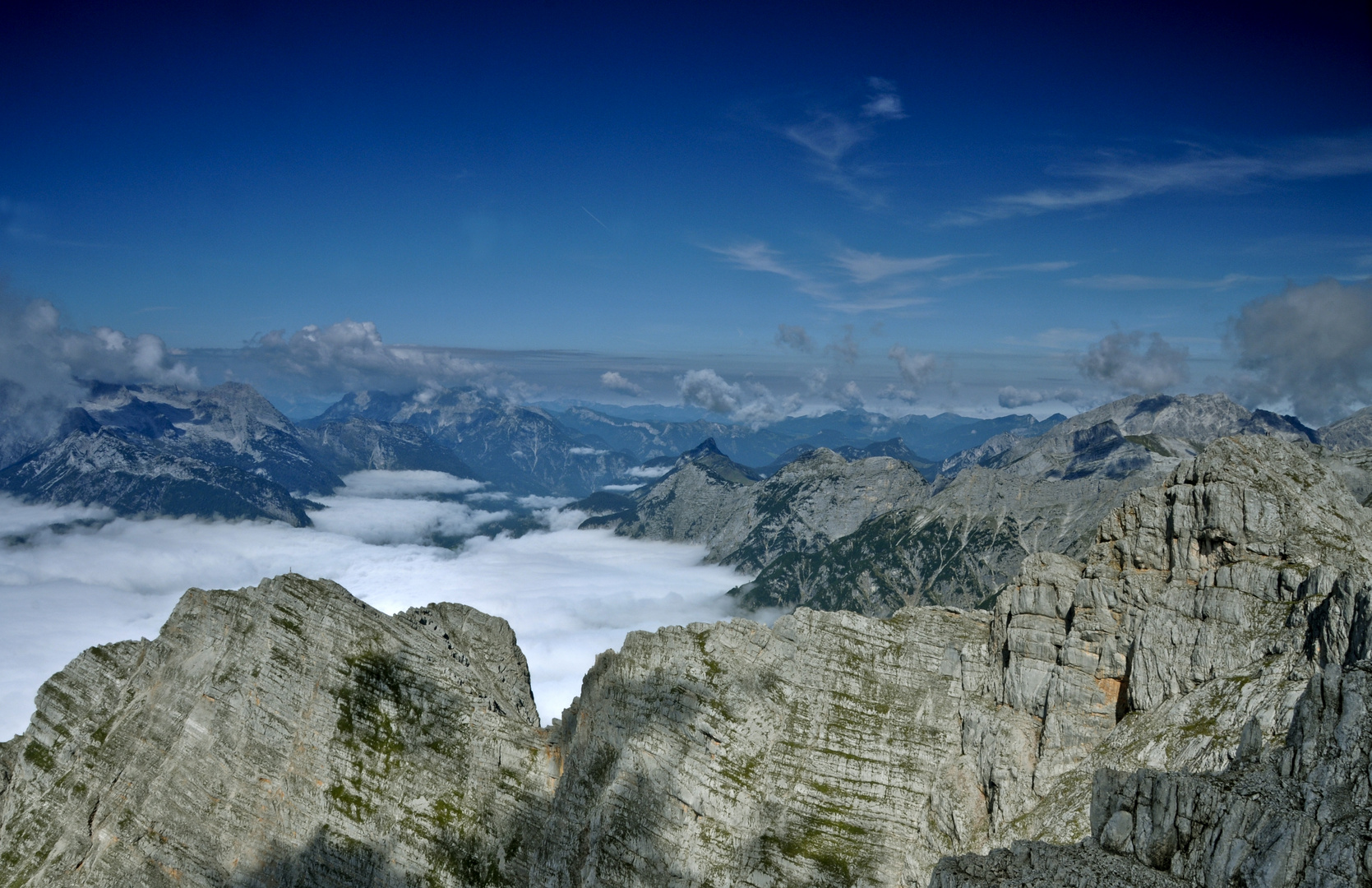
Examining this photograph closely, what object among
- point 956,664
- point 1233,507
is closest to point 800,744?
point 956,664

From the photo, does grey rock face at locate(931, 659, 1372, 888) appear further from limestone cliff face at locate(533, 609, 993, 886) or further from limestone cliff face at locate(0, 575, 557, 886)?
limestone cliff face at locate(0, 575, 557, 886)

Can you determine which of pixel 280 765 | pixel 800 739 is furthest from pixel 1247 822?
pixel 280 765

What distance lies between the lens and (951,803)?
60.4 meters

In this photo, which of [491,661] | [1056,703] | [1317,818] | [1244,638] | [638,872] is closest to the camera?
[1317,818]

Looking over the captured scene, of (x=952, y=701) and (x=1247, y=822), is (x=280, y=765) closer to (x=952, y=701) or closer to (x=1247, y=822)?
(x=952, y=701)

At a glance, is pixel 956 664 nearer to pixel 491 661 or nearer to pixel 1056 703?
pixel 1056 703

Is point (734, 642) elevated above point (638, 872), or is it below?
above

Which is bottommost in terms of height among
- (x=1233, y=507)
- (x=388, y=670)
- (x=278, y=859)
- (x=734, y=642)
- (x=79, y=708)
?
(x=278, y=859)

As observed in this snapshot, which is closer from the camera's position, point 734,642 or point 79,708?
point 734,642

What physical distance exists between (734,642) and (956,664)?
21309mm

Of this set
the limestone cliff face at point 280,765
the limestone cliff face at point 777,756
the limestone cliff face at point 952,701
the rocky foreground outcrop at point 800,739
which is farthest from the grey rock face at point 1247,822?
the limestone cliff face at point 280,765

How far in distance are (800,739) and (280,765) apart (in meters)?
59.4

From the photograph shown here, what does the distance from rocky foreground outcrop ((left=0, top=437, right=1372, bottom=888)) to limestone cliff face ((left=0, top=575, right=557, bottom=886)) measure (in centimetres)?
29

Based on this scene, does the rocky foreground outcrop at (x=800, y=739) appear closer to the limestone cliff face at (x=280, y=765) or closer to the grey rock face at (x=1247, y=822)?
the grey rock face at (x=1247, y=822)
